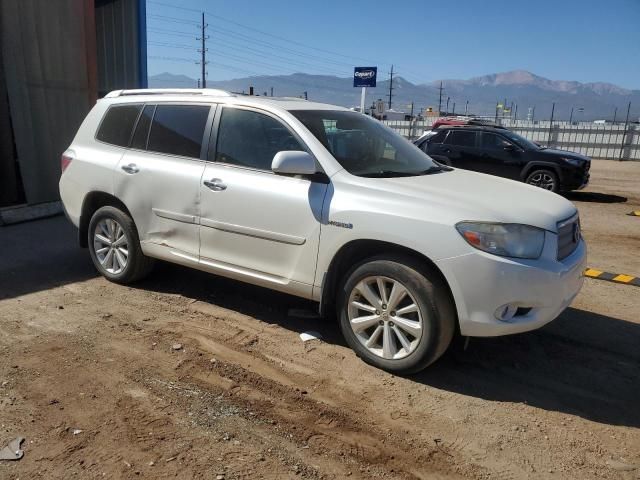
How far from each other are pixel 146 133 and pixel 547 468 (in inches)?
165

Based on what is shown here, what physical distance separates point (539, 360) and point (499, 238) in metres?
1.25

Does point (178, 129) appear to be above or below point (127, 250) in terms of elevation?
above

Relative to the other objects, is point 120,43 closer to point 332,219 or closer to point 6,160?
point 6,160

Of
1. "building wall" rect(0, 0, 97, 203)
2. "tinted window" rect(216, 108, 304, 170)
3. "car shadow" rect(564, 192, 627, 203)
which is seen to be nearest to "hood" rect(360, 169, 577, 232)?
"tinted window" rect(216, 108, 304, 170)

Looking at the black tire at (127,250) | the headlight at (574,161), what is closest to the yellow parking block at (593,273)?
the black tire at (127,250)

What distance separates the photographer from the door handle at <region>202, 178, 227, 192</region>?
4.31 meters

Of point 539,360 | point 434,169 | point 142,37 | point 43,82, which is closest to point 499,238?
point 539,360

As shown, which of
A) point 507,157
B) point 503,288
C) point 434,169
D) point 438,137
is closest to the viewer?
→ point 503,288

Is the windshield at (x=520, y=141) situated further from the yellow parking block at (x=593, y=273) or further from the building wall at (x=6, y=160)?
the building wall at (x=6, y=160)

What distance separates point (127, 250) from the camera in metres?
5.17

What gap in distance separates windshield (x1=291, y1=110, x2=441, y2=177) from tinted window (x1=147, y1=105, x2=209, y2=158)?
902 mm

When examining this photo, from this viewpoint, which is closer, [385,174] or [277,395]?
[277,395]

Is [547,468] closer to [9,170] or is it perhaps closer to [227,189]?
[227,189]

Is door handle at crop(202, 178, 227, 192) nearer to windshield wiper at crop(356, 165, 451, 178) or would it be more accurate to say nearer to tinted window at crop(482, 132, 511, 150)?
windshield wiper at crop(356, 165, 451, 178)
